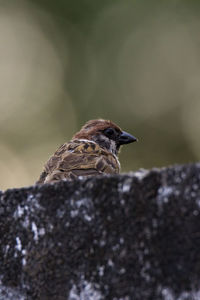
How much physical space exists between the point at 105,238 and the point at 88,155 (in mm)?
3384

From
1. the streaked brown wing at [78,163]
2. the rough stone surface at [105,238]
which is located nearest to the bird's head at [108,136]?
the streaked brown wing at [78,163]

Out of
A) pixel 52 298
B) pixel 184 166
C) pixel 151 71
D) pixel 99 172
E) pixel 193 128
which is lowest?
pixel 52 298

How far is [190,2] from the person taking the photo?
38.0 feet

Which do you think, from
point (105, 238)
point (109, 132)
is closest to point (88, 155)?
point (109, 132)

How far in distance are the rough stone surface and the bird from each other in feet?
8.78

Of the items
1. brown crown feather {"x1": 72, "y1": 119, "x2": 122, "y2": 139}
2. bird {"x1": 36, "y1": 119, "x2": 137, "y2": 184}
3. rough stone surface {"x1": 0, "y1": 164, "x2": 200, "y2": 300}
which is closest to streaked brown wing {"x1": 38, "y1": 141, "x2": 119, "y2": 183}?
bird {"x1": 36, "y1": 119, "x2": 137, "y2": 184}

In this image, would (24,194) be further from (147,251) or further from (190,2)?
(190,2)

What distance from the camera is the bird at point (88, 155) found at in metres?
4.94

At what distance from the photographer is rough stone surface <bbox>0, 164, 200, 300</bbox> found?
1.78m

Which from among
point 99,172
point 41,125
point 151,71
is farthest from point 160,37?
point 99,172

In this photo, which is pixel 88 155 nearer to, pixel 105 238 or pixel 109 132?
pixel 109 132

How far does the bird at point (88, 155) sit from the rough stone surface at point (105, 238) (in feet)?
8.78

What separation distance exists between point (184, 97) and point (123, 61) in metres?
1.29

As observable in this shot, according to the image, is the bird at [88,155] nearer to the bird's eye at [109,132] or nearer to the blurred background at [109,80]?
the bird's eye at [109,132]
